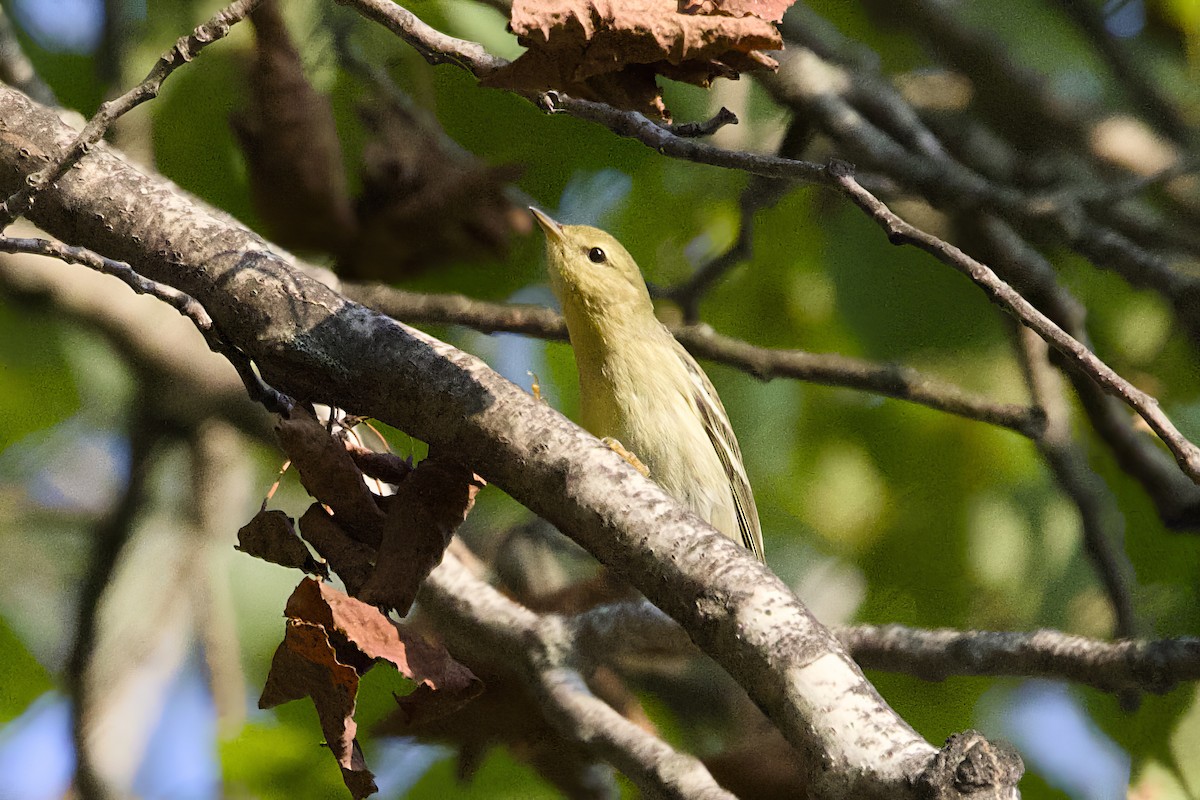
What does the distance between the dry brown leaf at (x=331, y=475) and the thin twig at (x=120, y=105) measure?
23.1 inches

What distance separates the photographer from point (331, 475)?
7.38 feet

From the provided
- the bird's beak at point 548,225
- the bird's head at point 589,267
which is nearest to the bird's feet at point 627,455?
the bird's head at point 589,267

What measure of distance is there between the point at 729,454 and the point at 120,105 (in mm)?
2945

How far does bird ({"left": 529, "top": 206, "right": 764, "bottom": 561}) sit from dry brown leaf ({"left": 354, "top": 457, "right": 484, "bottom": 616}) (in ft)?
6.65

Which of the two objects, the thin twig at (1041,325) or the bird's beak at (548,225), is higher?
the bird's beak at (548,225)

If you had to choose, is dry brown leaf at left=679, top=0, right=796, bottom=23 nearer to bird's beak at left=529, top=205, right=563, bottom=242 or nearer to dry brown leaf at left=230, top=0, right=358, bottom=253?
bird's beak at left=529, top=205, right=563, bottom=242

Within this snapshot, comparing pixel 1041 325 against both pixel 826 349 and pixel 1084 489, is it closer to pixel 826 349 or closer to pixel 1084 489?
pixel 1084 489

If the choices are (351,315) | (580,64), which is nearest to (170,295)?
(351,315)

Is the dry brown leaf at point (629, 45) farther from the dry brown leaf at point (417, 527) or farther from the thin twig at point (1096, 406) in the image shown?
the thin twig at point (1096, 406)

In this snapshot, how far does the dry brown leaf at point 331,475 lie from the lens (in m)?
2.21

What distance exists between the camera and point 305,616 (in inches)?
80.9

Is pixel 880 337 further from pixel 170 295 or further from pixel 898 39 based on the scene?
pixel 170 295

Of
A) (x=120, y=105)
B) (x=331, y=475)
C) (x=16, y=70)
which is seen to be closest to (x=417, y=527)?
(x=331, y=475)

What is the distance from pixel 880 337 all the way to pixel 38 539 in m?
3.77
